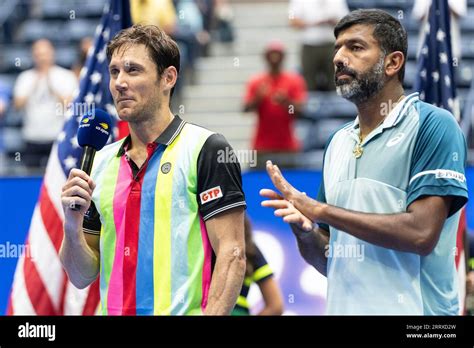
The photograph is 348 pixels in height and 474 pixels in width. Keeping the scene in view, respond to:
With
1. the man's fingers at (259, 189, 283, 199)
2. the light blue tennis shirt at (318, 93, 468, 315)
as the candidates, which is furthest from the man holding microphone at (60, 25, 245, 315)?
the light blue tennis shirt at (318, 93, 468, 315)

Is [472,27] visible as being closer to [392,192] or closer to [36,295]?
[36,295]

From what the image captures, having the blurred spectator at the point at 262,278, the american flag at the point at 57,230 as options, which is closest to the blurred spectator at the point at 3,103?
the american flag at the point at 57,230

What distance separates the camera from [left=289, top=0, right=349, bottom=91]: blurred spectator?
31.0 ft

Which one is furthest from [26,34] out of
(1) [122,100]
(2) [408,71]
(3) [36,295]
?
(1) [122,100]

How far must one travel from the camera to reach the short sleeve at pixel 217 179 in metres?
4.10

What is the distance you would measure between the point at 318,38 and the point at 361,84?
5340 millimetres

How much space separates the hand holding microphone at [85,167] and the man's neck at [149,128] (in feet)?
0.38

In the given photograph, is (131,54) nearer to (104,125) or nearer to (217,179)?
(104,125)

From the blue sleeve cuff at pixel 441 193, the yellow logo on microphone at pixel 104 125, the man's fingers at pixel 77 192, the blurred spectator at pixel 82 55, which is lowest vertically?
the blue sleeve cuff at pixel 441 193

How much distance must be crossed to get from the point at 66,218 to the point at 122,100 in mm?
491

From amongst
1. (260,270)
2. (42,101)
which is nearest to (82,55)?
(42,101)

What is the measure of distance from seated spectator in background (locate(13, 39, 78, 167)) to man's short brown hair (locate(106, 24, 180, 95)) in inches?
194

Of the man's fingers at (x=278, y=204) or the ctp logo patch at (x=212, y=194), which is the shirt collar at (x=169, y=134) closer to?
the ctp logo patch at (x=212, y=194)

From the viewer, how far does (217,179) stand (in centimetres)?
413
